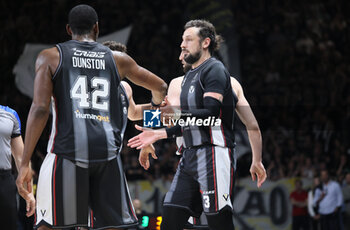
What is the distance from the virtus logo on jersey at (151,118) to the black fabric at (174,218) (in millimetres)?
724

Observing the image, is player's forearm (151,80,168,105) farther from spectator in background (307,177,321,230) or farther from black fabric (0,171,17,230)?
spectator in background (307,177,321,230)

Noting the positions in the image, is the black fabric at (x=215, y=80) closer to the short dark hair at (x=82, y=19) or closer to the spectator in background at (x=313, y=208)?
the short dark hair at (x=82, y=19)

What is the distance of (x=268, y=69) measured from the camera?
14094 millimetres

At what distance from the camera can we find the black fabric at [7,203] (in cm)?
467

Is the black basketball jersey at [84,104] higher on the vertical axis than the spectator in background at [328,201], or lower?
higher

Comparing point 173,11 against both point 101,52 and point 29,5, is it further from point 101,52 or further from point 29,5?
point 101,52

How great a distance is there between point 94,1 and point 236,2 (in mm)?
3741

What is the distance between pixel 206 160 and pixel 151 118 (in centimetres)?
59

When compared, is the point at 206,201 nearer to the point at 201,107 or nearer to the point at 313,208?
the point at 201,107

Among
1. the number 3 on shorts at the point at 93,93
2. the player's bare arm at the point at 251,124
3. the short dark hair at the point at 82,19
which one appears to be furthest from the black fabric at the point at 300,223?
the short dark hair at the point at 82,19

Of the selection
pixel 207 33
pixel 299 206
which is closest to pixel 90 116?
pixel 207 33

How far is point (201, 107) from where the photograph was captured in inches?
184

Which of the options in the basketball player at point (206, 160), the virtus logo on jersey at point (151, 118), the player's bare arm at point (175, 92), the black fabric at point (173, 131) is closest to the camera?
the black fabric at point (173, 131)

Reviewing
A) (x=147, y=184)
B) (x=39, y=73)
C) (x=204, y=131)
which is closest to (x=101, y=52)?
(x=39, y=73)
